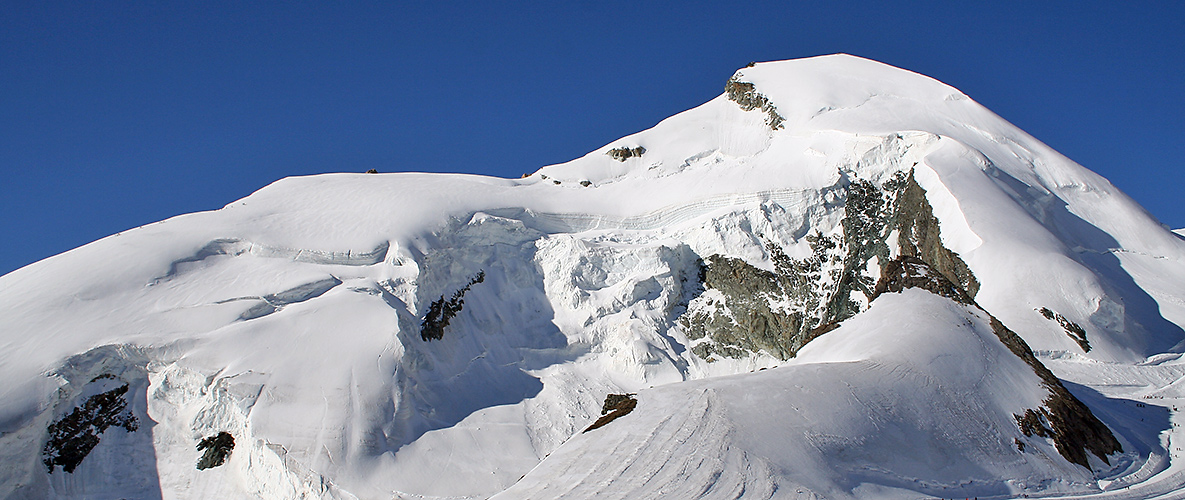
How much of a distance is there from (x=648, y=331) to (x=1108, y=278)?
15897 millimetres

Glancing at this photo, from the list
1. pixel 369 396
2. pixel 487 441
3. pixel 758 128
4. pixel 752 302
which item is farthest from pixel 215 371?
pixel 758 128

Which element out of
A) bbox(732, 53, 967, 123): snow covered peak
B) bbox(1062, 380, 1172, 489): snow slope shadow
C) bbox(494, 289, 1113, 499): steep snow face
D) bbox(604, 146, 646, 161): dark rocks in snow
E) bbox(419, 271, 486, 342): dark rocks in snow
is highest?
bbox(732, 53, 967, 123): snow covered peak

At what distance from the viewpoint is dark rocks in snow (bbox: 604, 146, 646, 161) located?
1486 inches

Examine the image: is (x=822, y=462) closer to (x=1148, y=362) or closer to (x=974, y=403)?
(x=974, y=403)

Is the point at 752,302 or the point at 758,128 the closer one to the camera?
the point at 752,302

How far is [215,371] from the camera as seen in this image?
24500 millimetres

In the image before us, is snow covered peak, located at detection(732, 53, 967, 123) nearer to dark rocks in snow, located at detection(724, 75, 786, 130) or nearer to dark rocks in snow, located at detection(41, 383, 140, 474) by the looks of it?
dark rocks in snow, located at detection(724, 75, 786, 130)

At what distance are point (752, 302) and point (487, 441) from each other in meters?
10.9

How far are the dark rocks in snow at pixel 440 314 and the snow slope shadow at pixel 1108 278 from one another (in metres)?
20.6

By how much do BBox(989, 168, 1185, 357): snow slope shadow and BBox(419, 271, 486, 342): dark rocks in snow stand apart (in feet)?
67.6

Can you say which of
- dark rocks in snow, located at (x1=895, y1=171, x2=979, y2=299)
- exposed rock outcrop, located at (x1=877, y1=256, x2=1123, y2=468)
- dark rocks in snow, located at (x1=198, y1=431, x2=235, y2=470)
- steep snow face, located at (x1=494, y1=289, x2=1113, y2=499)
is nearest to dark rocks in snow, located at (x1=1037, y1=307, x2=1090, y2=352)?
dark rocks in snow, located at (x1=895, y1=171, x2=979, y2=299)

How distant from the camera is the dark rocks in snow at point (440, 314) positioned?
27672 mm

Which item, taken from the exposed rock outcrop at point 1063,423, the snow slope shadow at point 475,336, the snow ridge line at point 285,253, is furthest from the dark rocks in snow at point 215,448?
the exposed rock outcrop at point 1063,423

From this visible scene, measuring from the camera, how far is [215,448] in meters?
24.4
